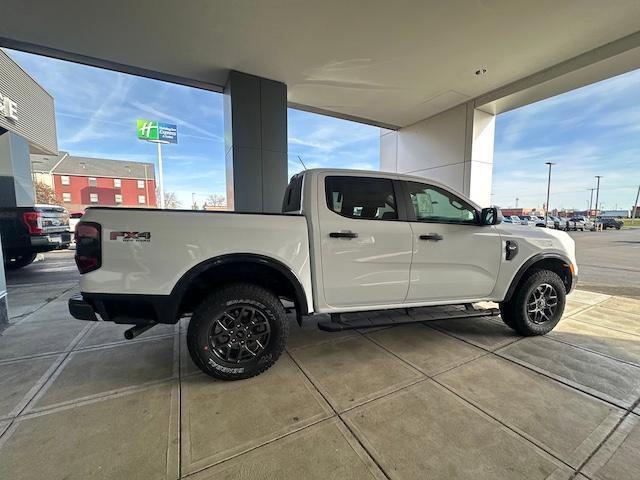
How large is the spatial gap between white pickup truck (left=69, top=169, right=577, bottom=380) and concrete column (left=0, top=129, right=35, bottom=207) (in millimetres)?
9307

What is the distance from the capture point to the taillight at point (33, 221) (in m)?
6.45

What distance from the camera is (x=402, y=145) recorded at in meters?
9.89

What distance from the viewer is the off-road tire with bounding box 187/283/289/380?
7.90 ft

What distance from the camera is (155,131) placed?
25.0 metres

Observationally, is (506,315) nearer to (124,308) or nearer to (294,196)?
(294,196)

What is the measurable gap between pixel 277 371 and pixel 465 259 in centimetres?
231

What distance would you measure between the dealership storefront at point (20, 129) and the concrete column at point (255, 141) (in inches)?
260

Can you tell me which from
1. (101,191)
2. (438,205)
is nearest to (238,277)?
(438,205)

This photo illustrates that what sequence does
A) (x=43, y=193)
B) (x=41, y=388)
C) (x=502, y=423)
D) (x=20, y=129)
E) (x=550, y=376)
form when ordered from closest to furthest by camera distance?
(x=502, y=423) < (x=41, y=388) < (x=550, y=376) < (x=20, y=129) < (x=43, y=193)

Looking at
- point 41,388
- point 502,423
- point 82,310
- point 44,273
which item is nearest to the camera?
point 502,423

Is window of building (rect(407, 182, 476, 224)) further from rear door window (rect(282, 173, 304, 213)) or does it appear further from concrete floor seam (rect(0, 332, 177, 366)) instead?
concrete floor seam (rect(0, 332, 177, 366))

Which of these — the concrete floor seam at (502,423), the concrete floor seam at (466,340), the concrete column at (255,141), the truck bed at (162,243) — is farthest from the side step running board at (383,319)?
the concrete column at (255,141)

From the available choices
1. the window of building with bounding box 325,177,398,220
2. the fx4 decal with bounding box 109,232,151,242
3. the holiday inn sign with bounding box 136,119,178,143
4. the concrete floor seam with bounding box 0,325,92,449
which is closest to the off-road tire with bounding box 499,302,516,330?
the window of building with bounding box 325,177,398,220

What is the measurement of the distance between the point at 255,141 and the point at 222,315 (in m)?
5.18
